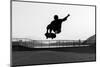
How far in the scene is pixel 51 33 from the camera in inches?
112

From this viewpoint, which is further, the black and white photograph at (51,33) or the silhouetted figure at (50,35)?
the silhouetted figure at (50,35)

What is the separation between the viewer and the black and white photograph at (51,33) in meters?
2.69

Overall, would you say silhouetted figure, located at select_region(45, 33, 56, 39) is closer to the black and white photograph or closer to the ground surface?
the black and white photograph

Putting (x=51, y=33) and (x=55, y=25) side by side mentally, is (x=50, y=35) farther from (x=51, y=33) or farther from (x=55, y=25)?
(x=55, y=25)

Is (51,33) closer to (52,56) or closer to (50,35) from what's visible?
(50,35)

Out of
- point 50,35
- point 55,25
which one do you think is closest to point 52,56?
point 50,35

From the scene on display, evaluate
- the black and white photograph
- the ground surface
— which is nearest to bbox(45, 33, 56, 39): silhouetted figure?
the black and white photograph

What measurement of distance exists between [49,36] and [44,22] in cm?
21

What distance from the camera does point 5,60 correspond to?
2615 mm

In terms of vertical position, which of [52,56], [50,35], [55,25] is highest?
[55,25]

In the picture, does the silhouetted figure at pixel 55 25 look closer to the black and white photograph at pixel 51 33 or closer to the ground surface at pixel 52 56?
the black and white photograph at pixel 51 33

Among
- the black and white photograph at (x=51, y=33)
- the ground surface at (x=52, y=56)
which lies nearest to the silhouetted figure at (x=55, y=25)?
the black and white photograph at (x=51, y=33)

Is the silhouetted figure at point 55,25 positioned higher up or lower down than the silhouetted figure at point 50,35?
higher up

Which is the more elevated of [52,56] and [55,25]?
[55,25]
